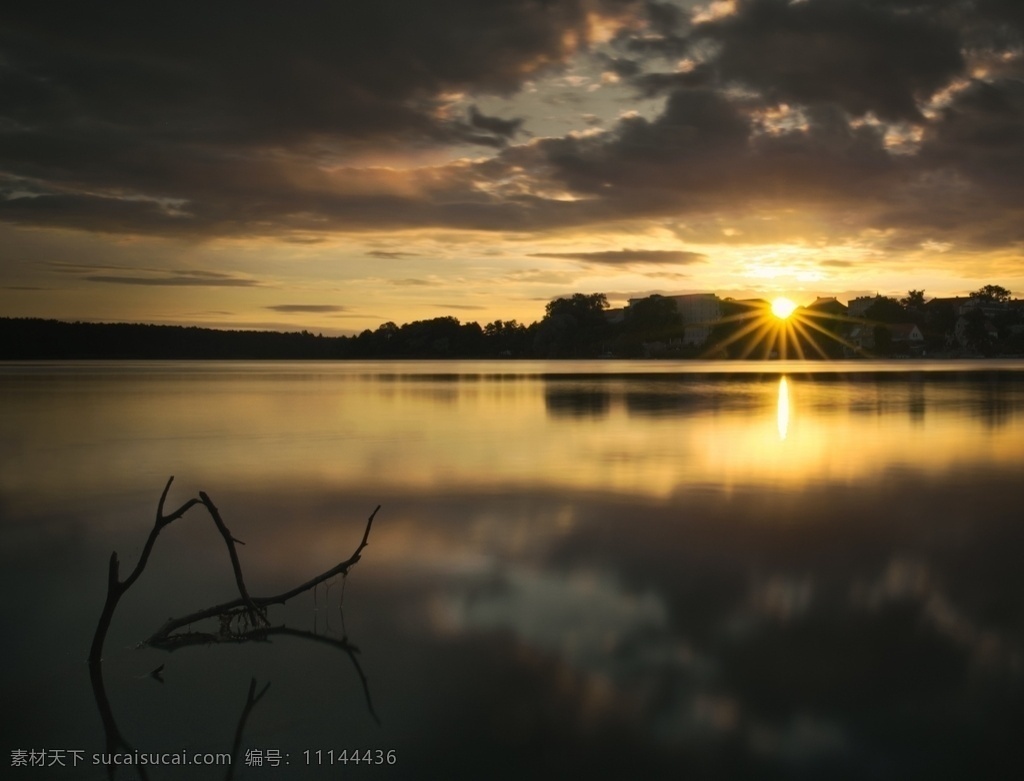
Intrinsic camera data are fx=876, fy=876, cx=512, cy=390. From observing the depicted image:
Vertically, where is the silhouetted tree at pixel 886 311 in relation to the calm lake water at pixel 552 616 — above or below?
above

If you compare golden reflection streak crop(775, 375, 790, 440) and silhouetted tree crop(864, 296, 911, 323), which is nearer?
golden reflection streak crop(775, 375, 790, 440)

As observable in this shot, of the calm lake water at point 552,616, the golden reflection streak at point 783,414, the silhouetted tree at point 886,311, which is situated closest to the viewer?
the calm lake water at point 552,616

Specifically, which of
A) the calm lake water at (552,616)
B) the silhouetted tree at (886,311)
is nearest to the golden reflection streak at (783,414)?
the calm lake water at (552,616)

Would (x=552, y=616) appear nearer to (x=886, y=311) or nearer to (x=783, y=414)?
(x=783, y=414)

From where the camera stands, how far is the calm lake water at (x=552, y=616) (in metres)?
5.78

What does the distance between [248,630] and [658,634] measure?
3.60m

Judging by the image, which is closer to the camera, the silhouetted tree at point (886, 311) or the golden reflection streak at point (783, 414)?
the golden reflection streak at point (783, 414)

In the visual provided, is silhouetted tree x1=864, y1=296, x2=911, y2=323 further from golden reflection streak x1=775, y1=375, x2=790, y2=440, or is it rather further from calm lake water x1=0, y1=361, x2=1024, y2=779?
calm lake water x1=0, y1=361, x2=1024, y2=779

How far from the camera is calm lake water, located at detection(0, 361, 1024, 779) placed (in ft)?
19.0

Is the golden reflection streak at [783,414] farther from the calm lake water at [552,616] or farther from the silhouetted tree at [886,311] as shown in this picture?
the silhouetted tree at [886,311]

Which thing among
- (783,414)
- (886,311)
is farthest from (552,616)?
(886,311)

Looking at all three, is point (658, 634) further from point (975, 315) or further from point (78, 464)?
point (975, 315)

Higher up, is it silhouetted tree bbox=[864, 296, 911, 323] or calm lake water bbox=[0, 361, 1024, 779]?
silhouetted tree bbox=[864, 296, 911, 323]

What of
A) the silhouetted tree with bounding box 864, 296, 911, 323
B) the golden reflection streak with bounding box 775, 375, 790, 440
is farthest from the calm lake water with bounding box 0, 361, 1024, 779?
the silhouetted tree with bounding box 864, 296, 911, 323
